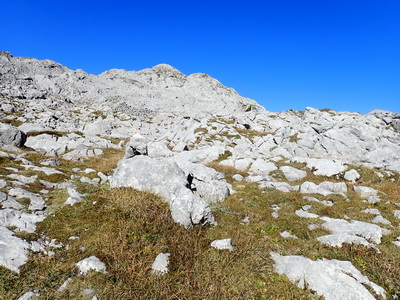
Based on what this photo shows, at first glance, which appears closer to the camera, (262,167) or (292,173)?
(292,173)

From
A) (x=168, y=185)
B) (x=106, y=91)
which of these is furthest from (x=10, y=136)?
(x=106, y=91)

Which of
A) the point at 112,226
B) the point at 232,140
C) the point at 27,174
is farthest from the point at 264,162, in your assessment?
the point at 27,174

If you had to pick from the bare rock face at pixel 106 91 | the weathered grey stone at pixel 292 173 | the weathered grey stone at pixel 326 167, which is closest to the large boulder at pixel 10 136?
the weathered grey stone at pixel 292 173

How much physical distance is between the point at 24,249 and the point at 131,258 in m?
4.04

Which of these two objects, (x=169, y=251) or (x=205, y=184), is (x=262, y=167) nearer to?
(x=205, y=184)

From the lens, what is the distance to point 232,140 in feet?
155

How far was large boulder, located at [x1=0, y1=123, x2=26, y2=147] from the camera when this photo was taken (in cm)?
3114

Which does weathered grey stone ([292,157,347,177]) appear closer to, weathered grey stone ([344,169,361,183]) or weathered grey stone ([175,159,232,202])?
Answer: weathered grey stone ([344,169,361,183])

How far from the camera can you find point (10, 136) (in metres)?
31.8

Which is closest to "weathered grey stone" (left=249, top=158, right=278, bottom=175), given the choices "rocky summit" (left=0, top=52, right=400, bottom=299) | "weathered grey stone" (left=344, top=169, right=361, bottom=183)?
"rocky summit" (left=0, top=52, right=400, bottom=299)

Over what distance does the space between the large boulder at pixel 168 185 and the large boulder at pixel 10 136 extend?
2618 cm

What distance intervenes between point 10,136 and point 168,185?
30884 mm

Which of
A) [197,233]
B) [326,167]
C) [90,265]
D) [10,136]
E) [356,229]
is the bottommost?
[90,265]

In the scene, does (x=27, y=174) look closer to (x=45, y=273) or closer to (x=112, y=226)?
(x=112, y=226)
